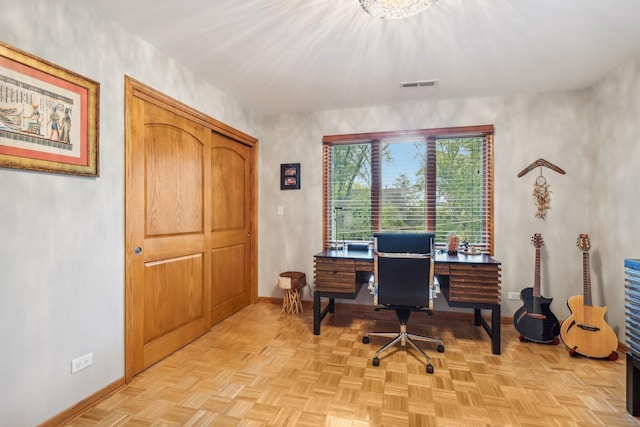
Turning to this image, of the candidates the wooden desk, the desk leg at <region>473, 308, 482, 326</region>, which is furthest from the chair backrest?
the desk leg at <region>473, 308, 482, 326</region>

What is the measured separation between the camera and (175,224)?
2.78 m

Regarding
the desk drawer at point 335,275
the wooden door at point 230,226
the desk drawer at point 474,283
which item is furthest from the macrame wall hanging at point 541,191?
the wooden door at point 230,226

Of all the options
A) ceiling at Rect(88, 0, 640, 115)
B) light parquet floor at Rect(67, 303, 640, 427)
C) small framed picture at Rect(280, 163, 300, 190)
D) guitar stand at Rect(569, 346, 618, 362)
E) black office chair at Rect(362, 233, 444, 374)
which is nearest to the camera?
light parquet floor at Rect(67, 303, 640, 427)

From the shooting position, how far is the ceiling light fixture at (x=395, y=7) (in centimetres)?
169

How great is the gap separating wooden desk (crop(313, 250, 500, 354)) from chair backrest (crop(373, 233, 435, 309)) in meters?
0.46

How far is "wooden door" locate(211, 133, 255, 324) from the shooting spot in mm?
3424

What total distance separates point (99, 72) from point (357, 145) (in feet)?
9.03

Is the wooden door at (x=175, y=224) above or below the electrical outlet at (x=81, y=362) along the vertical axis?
above

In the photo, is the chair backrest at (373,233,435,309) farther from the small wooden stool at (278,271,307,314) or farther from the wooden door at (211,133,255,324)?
the wooden door at (211,133,255,324)

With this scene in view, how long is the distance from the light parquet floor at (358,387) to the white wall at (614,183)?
76cm

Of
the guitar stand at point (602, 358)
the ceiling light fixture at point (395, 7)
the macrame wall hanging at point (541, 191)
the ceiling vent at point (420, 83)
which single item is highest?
the ceiling vent at point (420, 83)

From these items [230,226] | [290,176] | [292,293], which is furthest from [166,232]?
[290,176]

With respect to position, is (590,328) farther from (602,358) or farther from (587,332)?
(602,358)

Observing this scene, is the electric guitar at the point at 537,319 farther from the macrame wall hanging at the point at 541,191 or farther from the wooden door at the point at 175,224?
the wooden door at the point at 175,224
